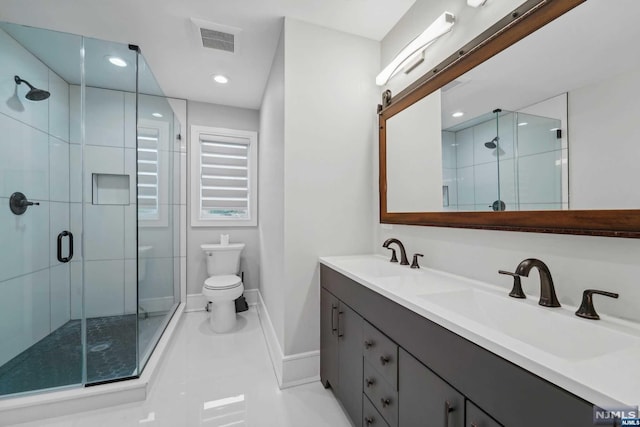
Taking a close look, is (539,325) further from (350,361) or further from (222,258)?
(222,258)

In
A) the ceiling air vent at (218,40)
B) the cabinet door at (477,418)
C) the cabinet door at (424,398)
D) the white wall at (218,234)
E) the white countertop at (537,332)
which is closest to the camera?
the white countertop at (537,332)

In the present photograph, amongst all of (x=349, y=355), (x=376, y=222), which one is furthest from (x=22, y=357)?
(x=376, y=222)

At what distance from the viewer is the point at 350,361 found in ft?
4.66

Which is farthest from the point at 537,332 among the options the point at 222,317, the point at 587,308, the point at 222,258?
the point at 222,258

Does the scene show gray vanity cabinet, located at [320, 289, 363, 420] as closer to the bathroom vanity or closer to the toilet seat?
the bathroom vanity

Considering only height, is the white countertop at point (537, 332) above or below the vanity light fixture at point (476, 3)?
below

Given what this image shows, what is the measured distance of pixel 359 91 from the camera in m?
2.03

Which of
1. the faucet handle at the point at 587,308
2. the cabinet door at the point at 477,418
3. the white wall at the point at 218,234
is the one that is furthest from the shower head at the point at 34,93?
the faucet handle at the point at 587,308

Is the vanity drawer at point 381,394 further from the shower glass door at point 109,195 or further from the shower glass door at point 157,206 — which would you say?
the shower glass door at point 109,195

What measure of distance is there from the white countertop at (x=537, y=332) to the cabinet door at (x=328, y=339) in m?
0.33

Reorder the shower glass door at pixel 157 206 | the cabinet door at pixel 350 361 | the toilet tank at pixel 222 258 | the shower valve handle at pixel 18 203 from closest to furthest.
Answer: the cabinet door at pixel 350 361 < the shower valve handle at pixel 18 203 < the shower glass door at pixel 157 206 < the toilet tank at pixel 222 258

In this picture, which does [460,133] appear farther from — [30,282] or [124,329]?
[30,282]

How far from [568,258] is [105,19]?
307cm

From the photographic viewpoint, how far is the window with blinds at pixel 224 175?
10.6 ft
